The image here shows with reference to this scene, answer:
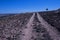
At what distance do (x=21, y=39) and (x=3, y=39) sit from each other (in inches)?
102

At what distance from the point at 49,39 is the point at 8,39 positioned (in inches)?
200

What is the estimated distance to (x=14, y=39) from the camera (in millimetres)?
17172

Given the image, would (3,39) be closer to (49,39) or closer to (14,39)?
(14,39)

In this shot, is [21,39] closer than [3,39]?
Yes

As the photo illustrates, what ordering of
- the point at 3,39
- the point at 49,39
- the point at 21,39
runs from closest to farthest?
the point at 49,39
the point at 21,39
the point at 3,39

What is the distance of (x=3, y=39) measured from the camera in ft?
59.9

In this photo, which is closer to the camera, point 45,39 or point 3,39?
point 45,39

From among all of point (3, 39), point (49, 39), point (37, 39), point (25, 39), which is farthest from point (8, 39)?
point (49, 39)

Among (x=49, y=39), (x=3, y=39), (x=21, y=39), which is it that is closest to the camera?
(x=49, y=39)

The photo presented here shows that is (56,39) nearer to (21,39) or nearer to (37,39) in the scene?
(37,39)

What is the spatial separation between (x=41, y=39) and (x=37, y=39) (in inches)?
17.9

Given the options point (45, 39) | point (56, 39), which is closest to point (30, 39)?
point (45, 39)

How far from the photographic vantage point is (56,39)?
1641 cm

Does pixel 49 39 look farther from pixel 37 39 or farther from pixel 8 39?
pixel 8 39
